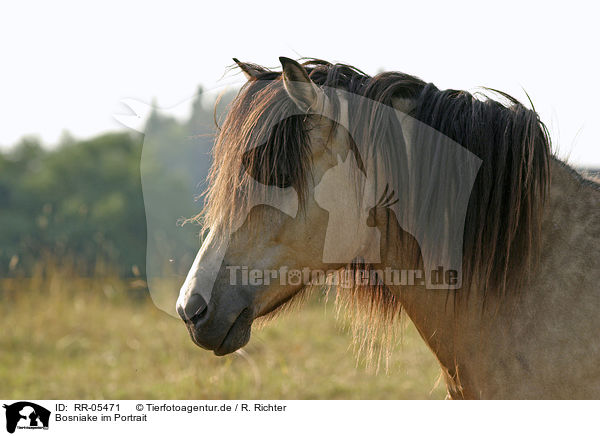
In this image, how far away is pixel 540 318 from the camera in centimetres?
182

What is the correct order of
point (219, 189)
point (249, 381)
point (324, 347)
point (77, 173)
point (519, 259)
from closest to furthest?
point (519, 259), point (219, 189), point (249, 381), point (324, 347), point (77, 173)

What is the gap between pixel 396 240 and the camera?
198 centimetres

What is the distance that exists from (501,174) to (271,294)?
0.96 metres

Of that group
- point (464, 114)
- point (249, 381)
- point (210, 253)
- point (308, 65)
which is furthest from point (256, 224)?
point (249, 381)

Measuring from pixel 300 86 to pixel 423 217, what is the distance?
66 centimetres

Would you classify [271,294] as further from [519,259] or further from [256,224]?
[519,259]

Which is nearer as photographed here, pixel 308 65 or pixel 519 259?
pixel 519 259

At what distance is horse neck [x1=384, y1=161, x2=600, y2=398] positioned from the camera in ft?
5.83

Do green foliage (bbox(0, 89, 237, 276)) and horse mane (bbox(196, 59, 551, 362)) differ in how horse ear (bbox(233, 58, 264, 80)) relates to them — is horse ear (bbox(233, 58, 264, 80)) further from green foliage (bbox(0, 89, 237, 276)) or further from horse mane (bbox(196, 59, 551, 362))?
green foliage (bbox(0, 89, 237, 276))

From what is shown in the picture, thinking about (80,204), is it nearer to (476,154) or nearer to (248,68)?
(248,68)
